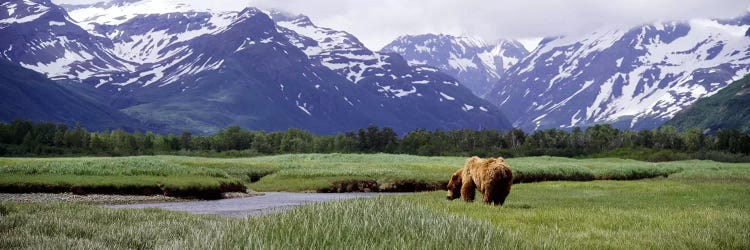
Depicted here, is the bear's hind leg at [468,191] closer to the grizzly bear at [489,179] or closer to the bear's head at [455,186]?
the grizzly bear at [489,179]

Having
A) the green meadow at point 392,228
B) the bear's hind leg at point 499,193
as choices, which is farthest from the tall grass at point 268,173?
the bear's hind leg at point 499,193

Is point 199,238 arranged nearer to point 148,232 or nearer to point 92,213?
point 148,232

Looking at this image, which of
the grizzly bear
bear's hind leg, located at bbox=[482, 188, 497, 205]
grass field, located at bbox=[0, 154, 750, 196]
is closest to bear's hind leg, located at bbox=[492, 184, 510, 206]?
the grizzly bear

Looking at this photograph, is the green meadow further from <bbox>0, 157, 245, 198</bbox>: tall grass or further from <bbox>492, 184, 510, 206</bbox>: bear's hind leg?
<bbox>0, 157, 245, 198</bbox>: tall grass

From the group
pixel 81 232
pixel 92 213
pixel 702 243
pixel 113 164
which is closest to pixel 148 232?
pixel 81 232

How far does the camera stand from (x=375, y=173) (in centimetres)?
6706

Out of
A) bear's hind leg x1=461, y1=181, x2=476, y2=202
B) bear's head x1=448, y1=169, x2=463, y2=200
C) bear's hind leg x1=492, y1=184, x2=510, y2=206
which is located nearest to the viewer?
bear's hind leg x1=492, y1=184, x2=510, y2=206

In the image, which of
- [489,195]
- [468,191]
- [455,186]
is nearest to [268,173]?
[455,186]

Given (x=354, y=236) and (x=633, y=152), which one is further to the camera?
(x=633, y=152)

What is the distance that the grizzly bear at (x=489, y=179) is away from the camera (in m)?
21.7

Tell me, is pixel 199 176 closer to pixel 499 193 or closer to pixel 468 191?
pixel 468 191

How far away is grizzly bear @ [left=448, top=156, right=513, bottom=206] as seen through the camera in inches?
854

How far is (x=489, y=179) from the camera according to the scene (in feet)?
71.9

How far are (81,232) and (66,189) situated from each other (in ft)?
110
